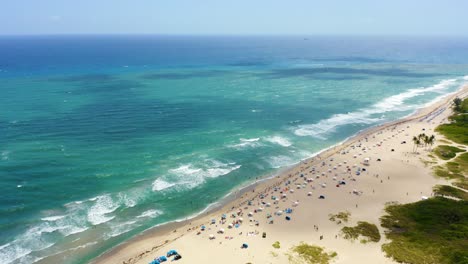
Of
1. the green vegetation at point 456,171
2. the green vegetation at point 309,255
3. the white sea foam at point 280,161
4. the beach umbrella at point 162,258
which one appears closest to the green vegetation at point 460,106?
the green vegetation at point 456,171

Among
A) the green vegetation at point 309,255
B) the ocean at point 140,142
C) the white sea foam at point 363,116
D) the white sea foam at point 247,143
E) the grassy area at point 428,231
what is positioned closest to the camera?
the grassy area at point 428,231

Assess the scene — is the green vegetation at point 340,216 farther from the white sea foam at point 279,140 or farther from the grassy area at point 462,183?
the white sea foam at point 279,140

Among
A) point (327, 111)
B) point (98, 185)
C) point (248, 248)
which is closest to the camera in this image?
point (248, 248)

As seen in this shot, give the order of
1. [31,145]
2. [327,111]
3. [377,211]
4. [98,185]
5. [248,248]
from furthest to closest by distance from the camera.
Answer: [327,111] < [31,145] < [98,185] < [377,211] < [248,248]

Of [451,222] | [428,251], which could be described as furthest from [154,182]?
[451,222]

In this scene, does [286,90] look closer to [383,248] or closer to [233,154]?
[233,154]

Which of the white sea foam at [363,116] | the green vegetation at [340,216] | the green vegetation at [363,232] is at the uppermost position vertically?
the white sea foam at [363,116]

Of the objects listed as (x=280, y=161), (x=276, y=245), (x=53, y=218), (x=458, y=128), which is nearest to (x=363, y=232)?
(x=276, y=245)
